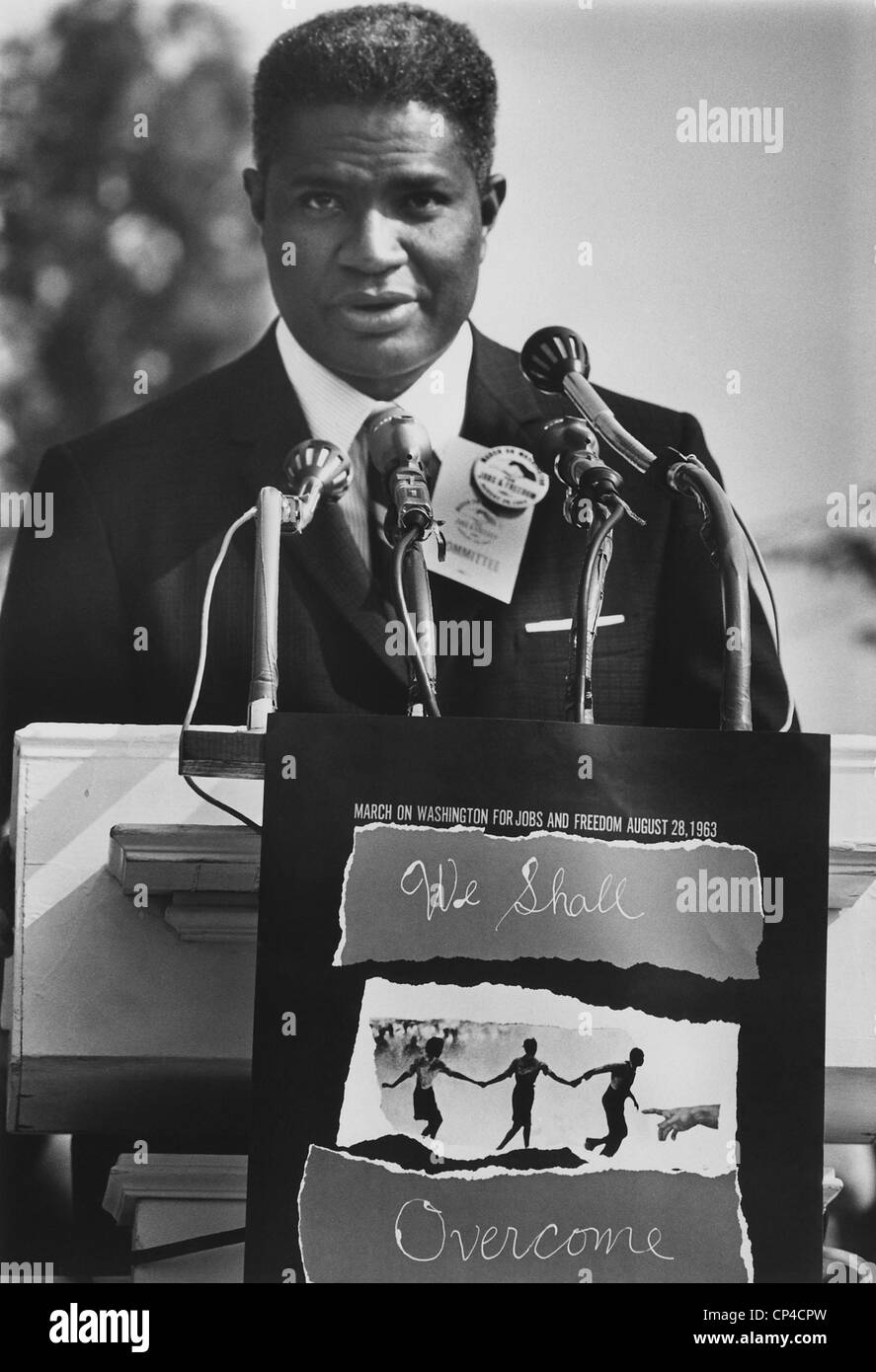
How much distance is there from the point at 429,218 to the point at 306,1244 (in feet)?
4.61

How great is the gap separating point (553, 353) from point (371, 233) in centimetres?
31

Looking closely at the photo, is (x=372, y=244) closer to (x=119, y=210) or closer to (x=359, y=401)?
(x=359, y=401)

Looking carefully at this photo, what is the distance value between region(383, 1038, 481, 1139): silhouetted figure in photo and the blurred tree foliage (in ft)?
3.49

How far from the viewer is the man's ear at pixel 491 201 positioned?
7.21 feet

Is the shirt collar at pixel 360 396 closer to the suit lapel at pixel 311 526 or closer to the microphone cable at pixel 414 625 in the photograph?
the suit lapel at pixel 311 526

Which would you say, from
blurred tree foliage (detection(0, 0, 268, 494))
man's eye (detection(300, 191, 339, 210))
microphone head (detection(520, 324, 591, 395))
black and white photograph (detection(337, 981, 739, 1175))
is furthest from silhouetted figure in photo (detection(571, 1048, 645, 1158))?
man's eye (detection(300, 191, 339, 210))

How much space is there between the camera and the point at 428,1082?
1.58 metres

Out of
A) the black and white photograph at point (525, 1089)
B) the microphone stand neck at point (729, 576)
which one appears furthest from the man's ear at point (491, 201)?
the black and white photograph at point (525, 1089)

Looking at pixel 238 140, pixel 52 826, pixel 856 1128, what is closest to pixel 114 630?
pixel 52 826

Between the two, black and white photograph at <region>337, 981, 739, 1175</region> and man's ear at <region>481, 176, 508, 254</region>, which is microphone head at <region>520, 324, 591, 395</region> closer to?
man's ear at <region>481, 176, 508, 254</region>

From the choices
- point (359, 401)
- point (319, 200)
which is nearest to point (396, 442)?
point (359, 401)

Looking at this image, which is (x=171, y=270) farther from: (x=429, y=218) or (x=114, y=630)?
(x=114, y=630)

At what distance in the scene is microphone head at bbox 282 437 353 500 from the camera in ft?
6.95

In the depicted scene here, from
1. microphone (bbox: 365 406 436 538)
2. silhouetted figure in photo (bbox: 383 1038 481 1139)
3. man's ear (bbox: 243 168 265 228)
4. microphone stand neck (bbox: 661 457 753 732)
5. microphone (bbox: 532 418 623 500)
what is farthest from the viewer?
man's ear (bbox: 243 168 265 228)
